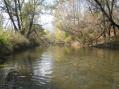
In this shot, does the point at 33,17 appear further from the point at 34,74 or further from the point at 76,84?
the point at 76,84

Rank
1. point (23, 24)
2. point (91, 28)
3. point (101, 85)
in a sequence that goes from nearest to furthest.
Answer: point (101, 85) < point (23, 24) < point (91, 28)

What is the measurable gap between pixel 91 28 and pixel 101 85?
43261mm

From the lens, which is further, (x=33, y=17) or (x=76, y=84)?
(x=33, y=17)

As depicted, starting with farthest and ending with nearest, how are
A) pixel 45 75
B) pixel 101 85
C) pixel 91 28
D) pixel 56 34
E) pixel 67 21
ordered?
1. pixel 56 34
2. pixel 67 21
3. pixel 91 28
4. pixel 45 75
5. pixel 101 85

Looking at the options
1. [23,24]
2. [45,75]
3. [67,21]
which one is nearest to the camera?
[45,75]

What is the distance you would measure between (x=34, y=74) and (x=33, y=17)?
36.5 meters

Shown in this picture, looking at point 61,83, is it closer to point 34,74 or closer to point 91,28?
point 34,74

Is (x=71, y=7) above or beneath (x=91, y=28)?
above

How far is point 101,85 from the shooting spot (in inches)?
559

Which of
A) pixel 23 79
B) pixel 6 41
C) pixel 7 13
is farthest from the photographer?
pixel 7 13

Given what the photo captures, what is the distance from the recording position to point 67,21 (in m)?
66.4

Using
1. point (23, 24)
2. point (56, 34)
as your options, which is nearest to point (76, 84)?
point (23, 24)

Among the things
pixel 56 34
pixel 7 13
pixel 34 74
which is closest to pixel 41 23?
pixel 7 13

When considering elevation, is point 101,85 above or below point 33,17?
below
